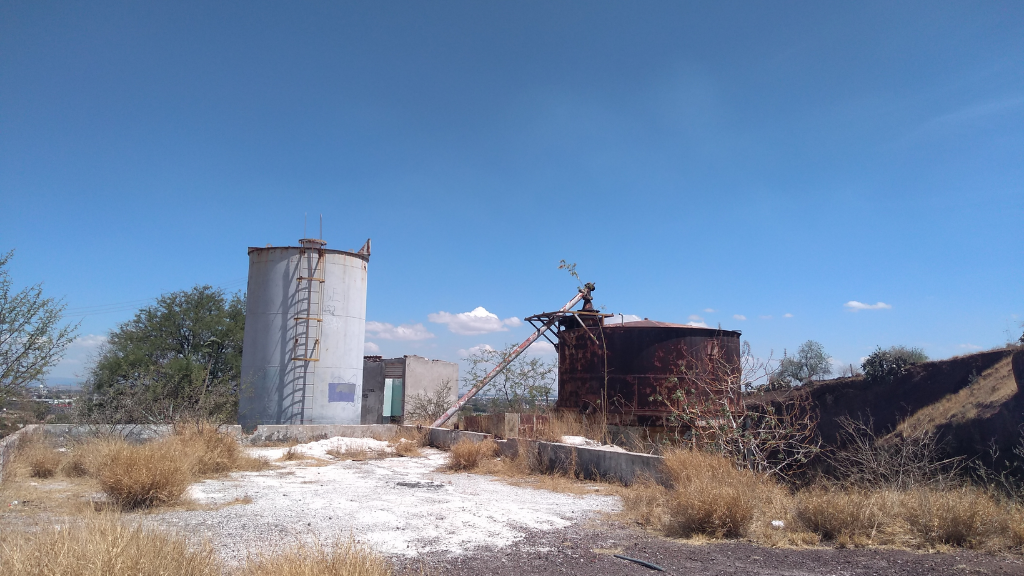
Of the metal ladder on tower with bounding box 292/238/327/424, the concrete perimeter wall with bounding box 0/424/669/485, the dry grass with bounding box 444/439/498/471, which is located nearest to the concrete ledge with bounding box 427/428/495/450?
the concrete perimeter wall with bounding box 0/424/669/485

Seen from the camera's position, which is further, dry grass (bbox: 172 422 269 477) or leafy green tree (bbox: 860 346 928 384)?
leafy green tree (bbox: 860 346 928 384)

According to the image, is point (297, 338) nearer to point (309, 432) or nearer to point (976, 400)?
point (309, 432)

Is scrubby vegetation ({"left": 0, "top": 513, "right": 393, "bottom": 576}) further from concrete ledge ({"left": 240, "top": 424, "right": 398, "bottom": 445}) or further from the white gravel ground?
concrete ledge ({"left": 240, "top": 424, "right": 398, "bottom": 445})

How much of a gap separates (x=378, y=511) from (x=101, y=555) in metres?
4.62

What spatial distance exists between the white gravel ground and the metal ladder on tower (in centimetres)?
792

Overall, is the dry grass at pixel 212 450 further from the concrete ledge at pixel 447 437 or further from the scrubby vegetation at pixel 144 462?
the concrete ledge at pixel 447 437

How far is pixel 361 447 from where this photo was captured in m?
16.6

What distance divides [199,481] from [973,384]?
4210 cm

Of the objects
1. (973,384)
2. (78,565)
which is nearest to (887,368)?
(973,384)

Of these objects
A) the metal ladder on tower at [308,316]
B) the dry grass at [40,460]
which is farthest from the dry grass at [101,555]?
the metal ladder on tower at [308,316]

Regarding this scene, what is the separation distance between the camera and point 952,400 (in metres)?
36.5

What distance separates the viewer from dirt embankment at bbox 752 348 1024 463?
29828mm

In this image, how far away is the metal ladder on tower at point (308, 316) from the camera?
19.8 meters

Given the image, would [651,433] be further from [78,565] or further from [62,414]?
[62,414]
